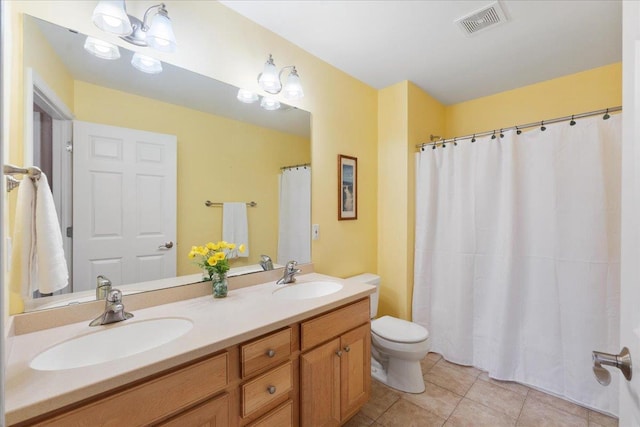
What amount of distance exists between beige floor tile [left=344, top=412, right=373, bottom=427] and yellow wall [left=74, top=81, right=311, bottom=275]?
44.1 inches

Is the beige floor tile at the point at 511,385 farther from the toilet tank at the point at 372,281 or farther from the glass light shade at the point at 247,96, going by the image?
the glass light shade at the point at 247,96

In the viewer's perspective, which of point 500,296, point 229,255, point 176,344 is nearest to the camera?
point 176,344

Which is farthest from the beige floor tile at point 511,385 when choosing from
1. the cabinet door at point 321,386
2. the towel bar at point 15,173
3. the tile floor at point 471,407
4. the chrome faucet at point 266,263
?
the towel bar at point 15,173

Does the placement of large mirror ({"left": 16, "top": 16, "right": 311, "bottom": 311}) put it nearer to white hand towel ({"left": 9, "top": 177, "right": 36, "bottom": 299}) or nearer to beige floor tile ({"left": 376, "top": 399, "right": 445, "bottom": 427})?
white hand towel ({"left": 9, "top": 177, "right": 36, "bottom": 299})

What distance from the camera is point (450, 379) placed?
2096mm

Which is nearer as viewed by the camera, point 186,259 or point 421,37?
point 186,259

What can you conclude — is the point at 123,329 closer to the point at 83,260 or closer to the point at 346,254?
the point at 83,260

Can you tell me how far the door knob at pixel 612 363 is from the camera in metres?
0.61

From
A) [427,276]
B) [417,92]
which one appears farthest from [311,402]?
[417,92]

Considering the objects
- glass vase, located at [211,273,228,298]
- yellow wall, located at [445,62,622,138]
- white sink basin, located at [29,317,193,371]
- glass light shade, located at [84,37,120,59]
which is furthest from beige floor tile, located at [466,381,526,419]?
glass light shade, located at [84,37,120,59]

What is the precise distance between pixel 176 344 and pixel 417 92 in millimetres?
2614

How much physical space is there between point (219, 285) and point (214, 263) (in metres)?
0.12

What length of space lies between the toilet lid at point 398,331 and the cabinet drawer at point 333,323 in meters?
0.41

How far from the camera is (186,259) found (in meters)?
1.48
